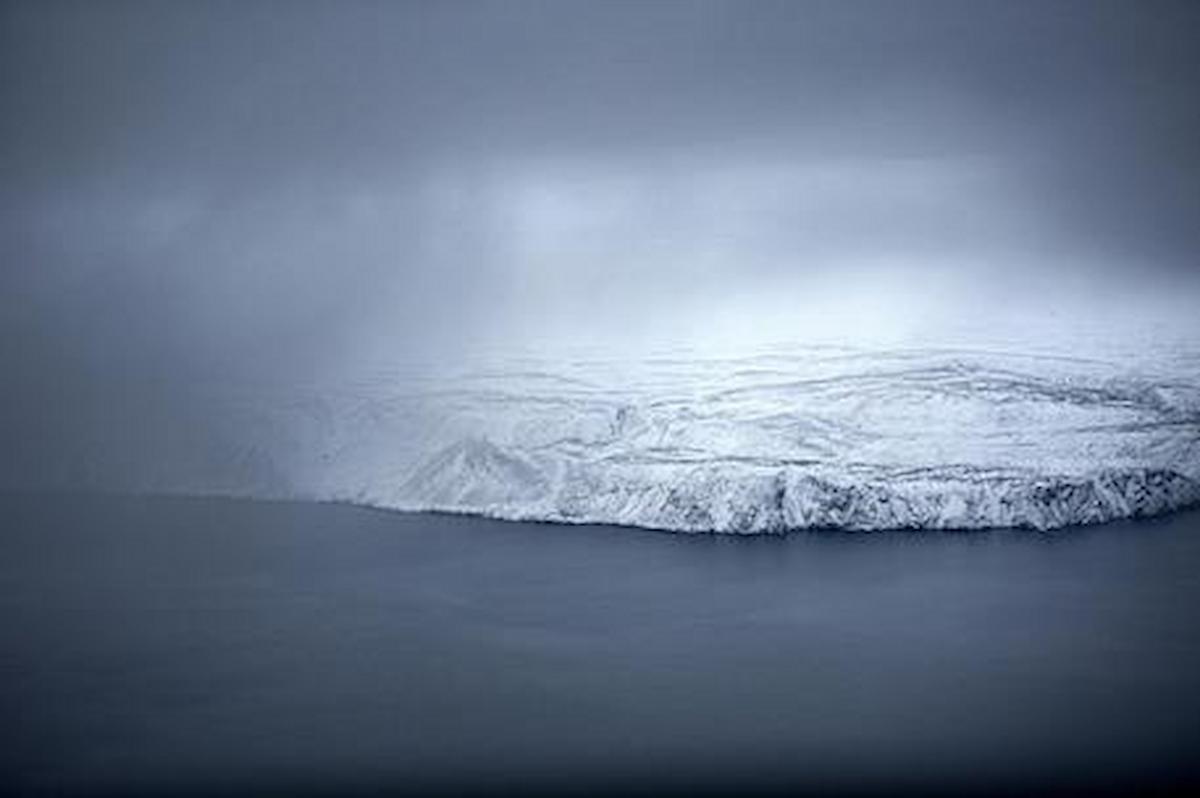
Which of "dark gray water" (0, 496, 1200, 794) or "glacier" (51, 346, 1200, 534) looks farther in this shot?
"glacier" (51, 346, 1200, 534)

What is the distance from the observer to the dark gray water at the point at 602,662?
16422mm

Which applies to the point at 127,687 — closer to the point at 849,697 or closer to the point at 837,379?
the point at 849,697

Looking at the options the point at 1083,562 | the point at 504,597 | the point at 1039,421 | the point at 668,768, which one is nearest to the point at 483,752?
the point at 668,768

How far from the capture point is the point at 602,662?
23.7 meters

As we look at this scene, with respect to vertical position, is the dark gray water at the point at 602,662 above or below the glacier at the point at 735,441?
below

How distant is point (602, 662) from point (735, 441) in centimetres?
2292

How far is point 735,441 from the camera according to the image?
45500mm

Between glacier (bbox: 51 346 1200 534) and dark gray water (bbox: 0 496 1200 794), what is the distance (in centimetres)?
227

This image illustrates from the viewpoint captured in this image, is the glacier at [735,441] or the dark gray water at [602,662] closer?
the dark gray water at [602,662]

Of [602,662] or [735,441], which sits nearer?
[602,662]

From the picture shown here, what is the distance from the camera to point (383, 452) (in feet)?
170

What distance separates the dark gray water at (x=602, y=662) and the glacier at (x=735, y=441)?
2274 mm

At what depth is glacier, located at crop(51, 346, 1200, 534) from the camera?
4016cm

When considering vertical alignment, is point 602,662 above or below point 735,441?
below
